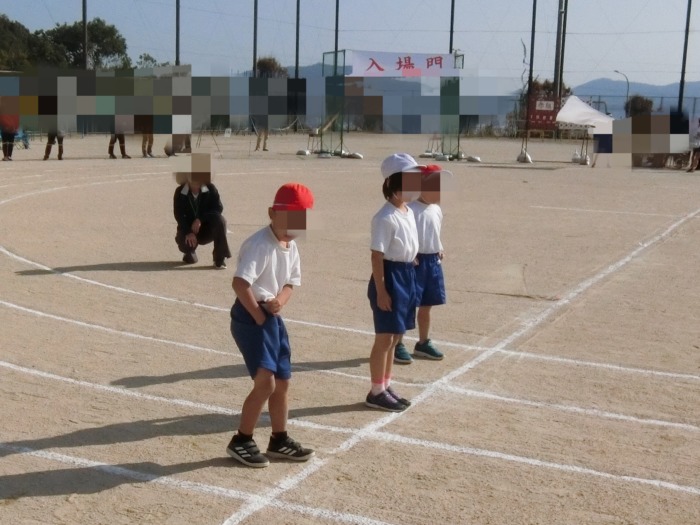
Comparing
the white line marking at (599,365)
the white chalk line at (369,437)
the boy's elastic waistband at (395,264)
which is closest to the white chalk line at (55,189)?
the white chalk line at (369,437)

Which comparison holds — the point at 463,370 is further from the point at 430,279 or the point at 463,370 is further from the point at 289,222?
the point at 289,222

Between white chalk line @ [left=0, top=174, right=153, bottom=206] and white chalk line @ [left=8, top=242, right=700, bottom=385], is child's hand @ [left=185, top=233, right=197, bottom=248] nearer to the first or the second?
white chalk line @ [left=8, top=242, right=700, bottom=385]

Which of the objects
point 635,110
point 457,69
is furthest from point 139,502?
point 635,110

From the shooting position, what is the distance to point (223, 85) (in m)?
35.7

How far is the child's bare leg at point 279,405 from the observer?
521cm

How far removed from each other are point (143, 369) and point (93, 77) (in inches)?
1135

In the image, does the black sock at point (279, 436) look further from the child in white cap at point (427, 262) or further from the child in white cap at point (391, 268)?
the child in white cap at point (427, 262)

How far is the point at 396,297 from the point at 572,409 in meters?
1.43

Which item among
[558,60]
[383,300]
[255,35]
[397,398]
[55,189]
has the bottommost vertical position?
[397,398]

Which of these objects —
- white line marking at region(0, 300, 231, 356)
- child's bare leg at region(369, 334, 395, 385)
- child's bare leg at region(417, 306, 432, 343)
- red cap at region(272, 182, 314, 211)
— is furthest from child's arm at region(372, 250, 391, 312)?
white line marking at region(0, 300, 231, 356)

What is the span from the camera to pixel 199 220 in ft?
37.6

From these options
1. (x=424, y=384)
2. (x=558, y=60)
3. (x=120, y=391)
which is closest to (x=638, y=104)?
(x=558, y=60)

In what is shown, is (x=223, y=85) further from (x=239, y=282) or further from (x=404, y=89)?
(x=239, y=282)

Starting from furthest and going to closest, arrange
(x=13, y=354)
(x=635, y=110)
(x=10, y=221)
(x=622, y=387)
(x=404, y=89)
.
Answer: (x=635, y=110), (x=404, y=89), (x=10, y=221), (x=13, y=354), (x=622, y=387)
